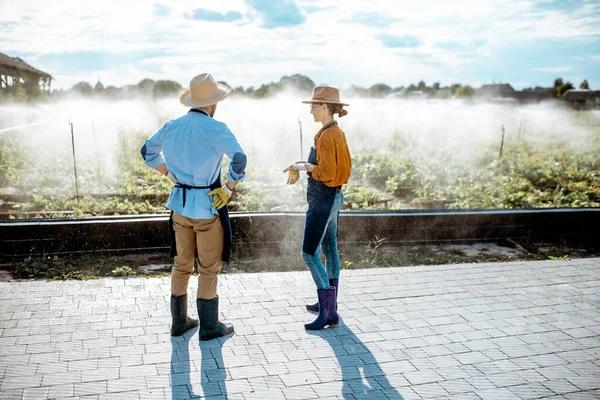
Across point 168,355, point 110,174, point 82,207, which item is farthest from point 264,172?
point 168,355

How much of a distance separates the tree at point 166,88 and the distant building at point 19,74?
273 inches

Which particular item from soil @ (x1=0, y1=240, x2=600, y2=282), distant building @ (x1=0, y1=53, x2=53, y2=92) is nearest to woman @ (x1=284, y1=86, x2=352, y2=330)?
soil @ (x1=0, y1=240, x2=600, y2=282)

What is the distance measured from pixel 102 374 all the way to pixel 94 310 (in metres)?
1.26

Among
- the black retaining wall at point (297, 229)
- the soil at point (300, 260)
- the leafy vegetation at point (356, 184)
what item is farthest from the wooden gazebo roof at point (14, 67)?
the soil at point (300, 260)

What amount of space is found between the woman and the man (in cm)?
73

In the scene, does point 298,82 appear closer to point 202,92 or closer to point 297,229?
point 297,229

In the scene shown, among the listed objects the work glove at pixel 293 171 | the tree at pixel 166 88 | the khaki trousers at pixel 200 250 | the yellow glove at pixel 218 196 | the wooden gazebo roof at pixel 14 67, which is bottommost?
the khaki trousers at pixel 200 250

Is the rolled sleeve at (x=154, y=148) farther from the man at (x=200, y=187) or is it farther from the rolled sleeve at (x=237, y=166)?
the rolled sleeve at (x=237, y=166)

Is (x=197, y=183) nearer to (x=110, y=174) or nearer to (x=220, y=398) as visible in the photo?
(x=220, y=398)

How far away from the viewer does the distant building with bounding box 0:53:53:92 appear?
91.8 feet

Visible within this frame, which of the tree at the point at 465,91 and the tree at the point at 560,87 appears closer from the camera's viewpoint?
the tree at the point at 465,91

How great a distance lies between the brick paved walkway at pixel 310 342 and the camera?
392cm

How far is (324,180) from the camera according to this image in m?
4.73

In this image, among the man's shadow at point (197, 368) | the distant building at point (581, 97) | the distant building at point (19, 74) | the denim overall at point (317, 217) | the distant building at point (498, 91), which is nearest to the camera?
the man's shadow at point (197, 368)
